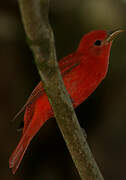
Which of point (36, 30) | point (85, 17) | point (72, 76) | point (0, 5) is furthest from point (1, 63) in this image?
point (36, 30)

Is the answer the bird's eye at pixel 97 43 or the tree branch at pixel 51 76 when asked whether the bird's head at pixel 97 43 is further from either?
the tree branch at pixel 51 76

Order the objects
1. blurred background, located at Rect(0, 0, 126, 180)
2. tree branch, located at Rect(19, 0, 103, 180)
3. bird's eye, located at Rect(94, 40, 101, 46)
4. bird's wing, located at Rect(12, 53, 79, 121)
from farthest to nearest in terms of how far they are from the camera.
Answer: blurred background, located at Rect(0, 0, 126, 180) < bird's eye, located at Rect(94, 40, 101, 46) < bird's wing, located at Rect(12, 53, 79, 121) < tree branch, located at Rect(19, 0, 103, 180)

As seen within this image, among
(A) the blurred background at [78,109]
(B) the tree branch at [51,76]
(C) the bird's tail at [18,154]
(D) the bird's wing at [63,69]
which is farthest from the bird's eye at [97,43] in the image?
(B) the tree branch at [51,76]

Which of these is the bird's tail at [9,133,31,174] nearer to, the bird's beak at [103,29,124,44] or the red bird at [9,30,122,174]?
the red bird at [9,30,122,174]

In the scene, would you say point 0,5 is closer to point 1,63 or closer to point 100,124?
point 1,63

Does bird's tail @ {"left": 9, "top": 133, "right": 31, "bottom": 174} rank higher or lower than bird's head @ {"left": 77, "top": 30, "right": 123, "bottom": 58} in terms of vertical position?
lower

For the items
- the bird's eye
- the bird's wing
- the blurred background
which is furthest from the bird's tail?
the blurred background
